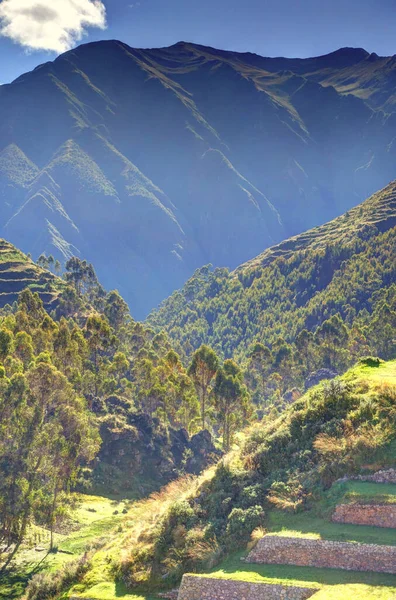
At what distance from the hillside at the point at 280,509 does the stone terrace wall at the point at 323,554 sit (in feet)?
0.74

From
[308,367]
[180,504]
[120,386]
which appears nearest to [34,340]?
[120,386]

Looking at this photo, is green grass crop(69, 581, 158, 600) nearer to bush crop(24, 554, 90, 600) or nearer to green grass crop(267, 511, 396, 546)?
bush crop(24, 554, 90, 600)

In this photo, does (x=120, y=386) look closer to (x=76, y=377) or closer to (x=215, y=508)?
(x=76, y=377)

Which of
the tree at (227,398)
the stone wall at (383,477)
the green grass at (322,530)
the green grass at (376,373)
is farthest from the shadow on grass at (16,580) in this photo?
the tree at (227,398)

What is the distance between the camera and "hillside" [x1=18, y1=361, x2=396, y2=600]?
2580 cm

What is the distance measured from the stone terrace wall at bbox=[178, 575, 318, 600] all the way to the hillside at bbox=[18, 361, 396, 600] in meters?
0.24

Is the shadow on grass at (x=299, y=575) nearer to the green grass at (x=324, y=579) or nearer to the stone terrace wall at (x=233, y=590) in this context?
the green grass at (x=324, y=579)

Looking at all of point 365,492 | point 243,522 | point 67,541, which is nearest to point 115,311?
point 67,541

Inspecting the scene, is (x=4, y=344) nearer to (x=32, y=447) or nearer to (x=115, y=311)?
(x=32, y=447)

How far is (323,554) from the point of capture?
25500mm

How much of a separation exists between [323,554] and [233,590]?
173 inches

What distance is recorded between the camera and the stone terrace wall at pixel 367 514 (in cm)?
2633

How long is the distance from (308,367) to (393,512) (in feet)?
339

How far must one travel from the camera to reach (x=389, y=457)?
29.8 meters
